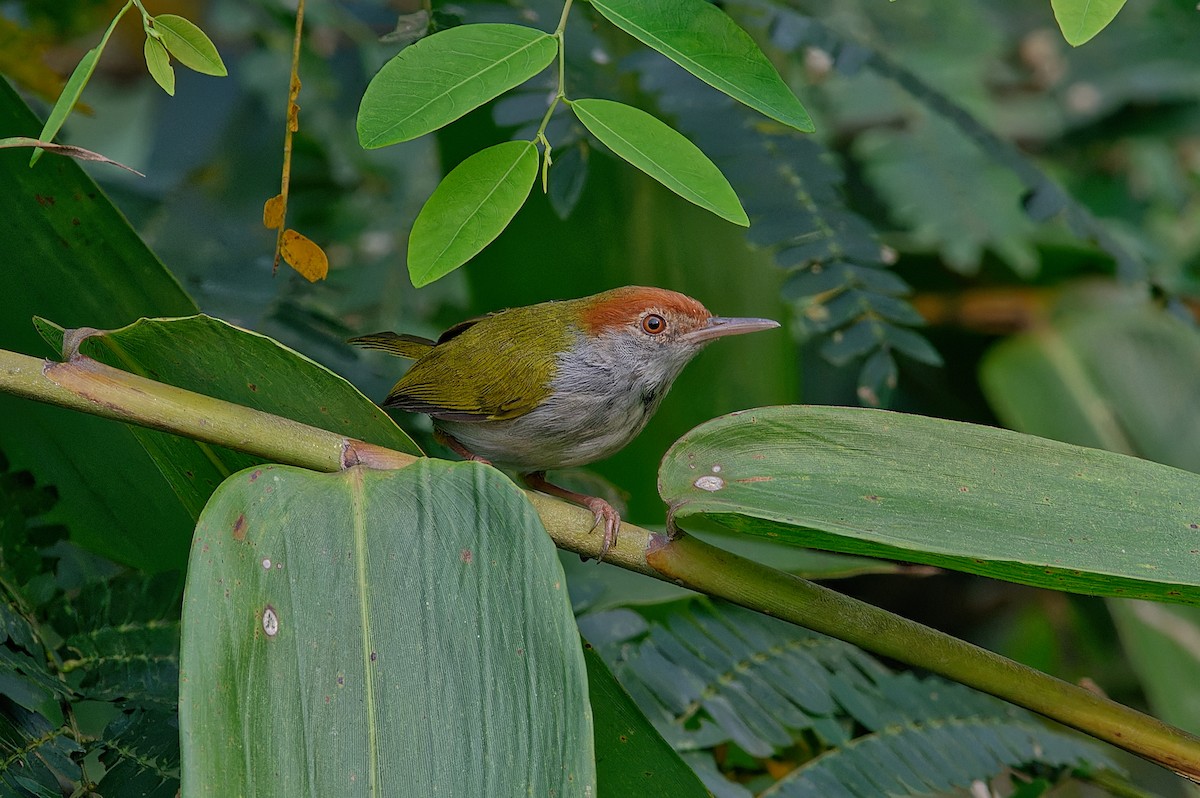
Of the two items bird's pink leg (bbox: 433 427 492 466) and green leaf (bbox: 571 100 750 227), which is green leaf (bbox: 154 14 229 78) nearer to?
green leaf (bbox: 571 100 750 227)

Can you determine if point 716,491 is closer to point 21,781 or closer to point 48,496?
point 21,781

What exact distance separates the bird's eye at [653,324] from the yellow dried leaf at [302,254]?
103 cm

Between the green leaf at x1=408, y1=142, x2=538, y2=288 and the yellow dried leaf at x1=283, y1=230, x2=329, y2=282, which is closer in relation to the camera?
the green leaf at x1=408, y1=142, x2=538, y2=288

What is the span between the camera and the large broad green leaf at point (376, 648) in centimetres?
115

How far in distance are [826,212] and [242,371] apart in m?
1.60

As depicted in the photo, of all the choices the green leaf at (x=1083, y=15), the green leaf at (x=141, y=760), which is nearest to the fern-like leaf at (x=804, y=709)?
the green leaf at (x=141, y=760)

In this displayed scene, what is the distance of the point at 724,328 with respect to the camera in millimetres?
2617

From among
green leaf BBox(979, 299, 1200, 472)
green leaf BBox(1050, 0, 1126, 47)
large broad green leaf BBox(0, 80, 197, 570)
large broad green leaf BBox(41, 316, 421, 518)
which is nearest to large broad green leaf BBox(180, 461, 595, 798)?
large broad green leaf BBox(41, 316, 421, 518)

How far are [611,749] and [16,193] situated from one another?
56.3 inches

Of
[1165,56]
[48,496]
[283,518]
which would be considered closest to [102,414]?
[283,518]

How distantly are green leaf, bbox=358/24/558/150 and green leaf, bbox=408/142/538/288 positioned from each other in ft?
0.32

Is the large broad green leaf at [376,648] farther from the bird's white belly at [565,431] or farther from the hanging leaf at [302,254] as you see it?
the bird's white belly at [565,431]

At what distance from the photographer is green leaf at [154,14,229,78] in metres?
1.59

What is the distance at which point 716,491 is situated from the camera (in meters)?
1.47
